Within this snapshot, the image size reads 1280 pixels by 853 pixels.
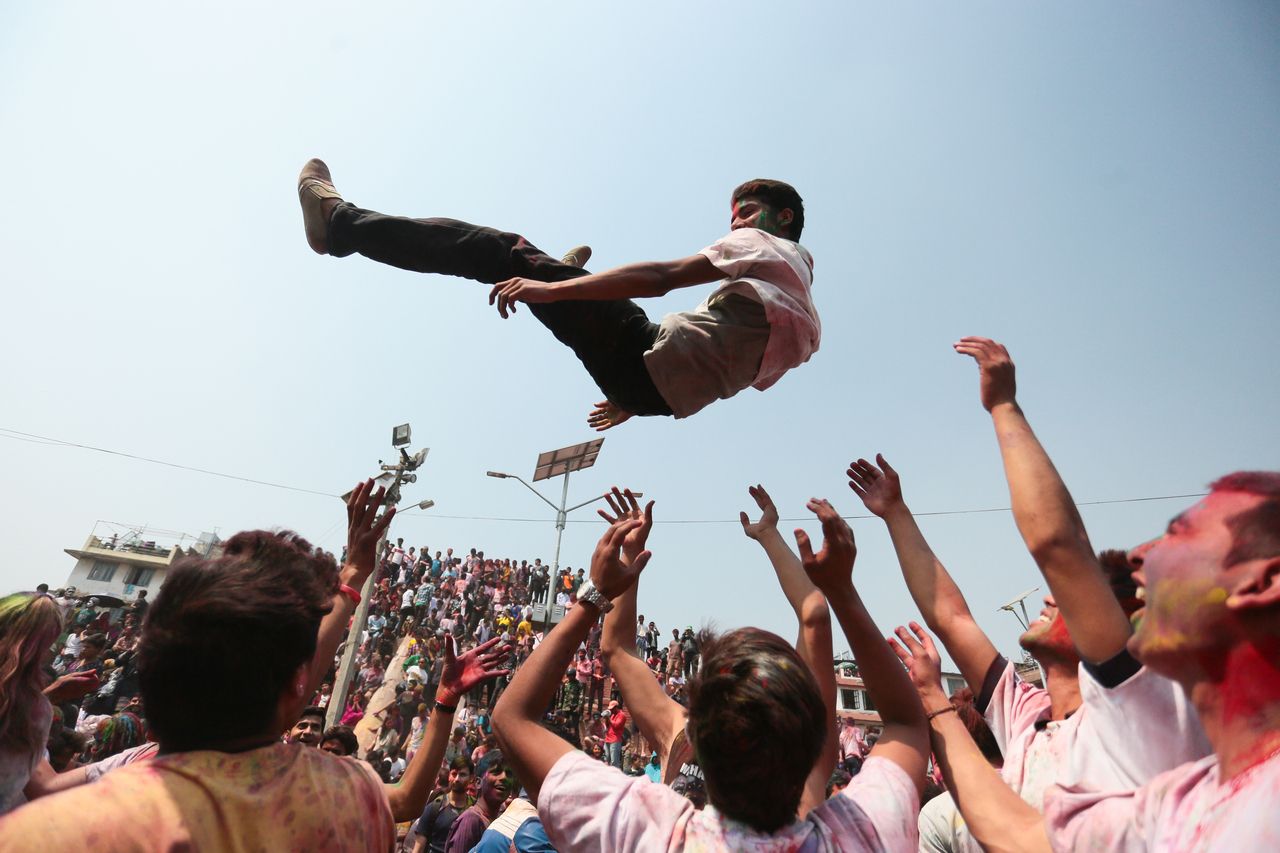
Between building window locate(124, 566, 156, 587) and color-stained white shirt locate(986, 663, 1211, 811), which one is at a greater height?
color-stained white shirt locate(986, 663, 1211, 811)

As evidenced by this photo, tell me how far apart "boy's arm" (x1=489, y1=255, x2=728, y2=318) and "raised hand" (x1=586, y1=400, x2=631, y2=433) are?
139 cm

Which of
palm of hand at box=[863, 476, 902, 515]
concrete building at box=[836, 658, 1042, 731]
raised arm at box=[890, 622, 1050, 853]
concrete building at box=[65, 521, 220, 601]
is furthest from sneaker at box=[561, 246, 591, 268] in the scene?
concrete building at box=[65, 521, 220, 601]

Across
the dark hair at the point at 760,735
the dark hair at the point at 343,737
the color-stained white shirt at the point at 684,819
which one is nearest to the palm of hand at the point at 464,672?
the color-stained white shirt at the point at 684,819

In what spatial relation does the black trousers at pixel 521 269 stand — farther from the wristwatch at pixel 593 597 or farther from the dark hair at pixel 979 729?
the dark hair at pixel 979 729

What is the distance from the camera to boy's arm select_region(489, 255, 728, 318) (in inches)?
132

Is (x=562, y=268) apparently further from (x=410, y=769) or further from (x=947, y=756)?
(x=947, y=756)

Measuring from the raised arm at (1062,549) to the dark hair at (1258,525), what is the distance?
47 cm

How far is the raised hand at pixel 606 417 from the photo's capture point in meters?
4.72

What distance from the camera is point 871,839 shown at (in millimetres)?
1612

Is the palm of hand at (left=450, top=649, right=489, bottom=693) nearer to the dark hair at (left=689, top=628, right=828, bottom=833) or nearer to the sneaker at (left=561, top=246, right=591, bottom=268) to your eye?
the dark hair at (left=689, top=628, right=828, bottom=833)

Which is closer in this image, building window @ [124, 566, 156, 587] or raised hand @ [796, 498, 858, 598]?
raised hand @ [796, 498, 858, 598]

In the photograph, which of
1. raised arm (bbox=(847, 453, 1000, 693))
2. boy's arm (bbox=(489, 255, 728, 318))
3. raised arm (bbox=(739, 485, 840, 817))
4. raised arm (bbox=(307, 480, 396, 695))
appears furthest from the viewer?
boy's arm (bbox=(489, 255, 728, 318))

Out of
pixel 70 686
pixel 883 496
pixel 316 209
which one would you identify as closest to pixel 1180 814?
pixel 883 496

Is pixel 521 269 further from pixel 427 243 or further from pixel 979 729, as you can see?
pixel 979 729
